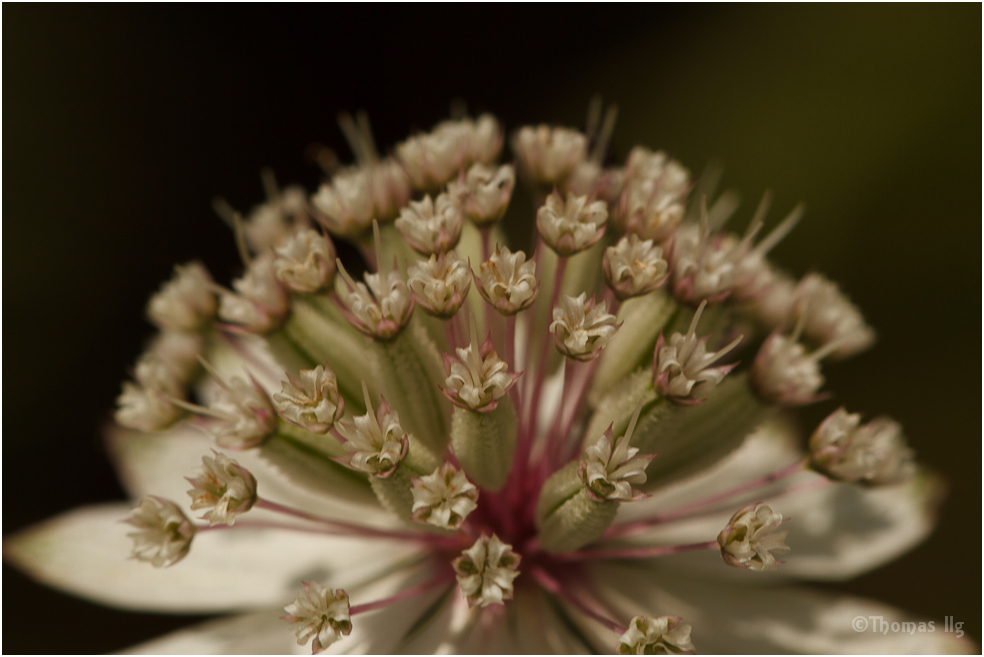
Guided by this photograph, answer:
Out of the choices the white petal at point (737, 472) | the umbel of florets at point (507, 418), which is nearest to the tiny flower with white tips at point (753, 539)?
the umbel of florets at point (507, 418)

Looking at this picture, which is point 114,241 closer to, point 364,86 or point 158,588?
point 364,86

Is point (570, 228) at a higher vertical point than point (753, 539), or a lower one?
higher

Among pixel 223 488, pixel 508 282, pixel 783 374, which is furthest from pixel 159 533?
pixel 783 374

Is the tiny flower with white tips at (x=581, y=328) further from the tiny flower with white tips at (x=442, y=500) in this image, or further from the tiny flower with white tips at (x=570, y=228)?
the tiny flower with white tips at (x=442, y=500)

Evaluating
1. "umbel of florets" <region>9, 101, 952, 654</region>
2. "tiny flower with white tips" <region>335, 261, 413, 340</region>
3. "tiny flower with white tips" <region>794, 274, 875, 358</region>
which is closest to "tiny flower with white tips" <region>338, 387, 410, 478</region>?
"umbel of florets" <region>9, 101, 952, 654</region>

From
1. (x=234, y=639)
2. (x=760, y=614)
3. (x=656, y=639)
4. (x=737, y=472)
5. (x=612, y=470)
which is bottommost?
(x=760, y=614)

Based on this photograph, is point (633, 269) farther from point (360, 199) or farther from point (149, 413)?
point (149, 413)

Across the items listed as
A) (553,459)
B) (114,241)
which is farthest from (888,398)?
(114,241)
